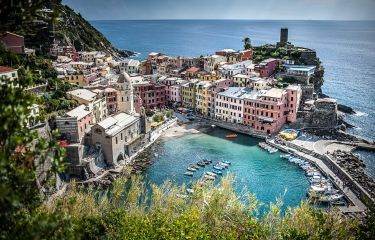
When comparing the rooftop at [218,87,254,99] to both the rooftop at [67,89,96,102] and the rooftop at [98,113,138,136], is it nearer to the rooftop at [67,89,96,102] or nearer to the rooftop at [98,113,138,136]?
the rooftop at [98,113,138,136]

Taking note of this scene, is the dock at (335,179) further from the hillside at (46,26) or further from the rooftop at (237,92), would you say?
the hillside at (46,26)

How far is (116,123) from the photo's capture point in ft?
185

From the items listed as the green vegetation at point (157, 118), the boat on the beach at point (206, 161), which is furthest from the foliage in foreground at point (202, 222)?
the green vegetation at point (157, 118)

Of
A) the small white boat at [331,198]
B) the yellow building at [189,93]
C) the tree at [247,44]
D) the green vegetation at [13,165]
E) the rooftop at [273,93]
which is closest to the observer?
the green vegetation at [13,165]

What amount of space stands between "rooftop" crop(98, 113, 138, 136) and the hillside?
50.7ft

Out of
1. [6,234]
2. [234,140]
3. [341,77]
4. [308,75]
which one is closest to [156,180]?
[234,140]

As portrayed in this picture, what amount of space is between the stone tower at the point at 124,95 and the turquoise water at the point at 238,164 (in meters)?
9.07

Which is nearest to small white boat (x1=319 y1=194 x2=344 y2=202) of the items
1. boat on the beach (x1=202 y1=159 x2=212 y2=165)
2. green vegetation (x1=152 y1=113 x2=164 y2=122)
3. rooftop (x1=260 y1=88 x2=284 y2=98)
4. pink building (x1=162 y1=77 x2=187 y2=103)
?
boat on the beach (x1=202 y1=159 x2=212 y2=165)

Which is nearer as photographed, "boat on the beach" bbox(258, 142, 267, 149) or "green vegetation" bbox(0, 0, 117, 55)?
"green vegetation" bbox(0, 0, 117, 55)

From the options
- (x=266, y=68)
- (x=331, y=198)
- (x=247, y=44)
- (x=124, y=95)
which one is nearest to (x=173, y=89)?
(x=124, y=95)

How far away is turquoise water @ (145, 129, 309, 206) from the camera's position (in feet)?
157

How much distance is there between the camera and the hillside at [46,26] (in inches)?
429

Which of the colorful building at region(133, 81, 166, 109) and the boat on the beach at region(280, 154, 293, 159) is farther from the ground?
the colorful building at region(133, 81, 166, 109)

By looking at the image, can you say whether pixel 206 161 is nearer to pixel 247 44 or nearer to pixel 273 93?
pixel 273 93
